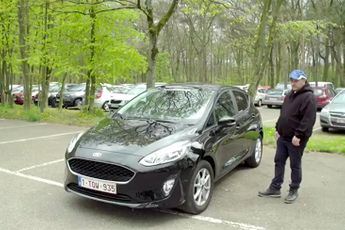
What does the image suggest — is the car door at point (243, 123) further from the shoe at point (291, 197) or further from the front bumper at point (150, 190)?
the front bumper at point (150, 190)

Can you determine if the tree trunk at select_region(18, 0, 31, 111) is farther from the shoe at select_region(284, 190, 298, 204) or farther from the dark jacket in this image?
the shoe at select_region(284, 190, 298, 204)

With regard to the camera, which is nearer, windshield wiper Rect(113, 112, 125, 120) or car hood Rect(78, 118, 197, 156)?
car hood Rect(78, 118, 197, 156)

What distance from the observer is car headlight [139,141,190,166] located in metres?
4.81

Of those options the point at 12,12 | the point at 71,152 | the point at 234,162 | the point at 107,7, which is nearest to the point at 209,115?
the point at 234,162

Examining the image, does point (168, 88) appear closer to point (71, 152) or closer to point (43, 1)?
point (71, 152)

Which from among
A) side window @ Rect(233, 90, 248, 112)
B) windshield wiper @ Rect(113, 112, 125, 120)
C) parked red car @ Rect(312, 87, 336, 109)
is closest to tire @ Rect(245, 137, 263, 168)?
side window @ Rect(233, 90, 248, 112)

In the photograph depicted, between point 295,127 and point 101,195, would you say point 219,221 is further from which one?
point 295,127

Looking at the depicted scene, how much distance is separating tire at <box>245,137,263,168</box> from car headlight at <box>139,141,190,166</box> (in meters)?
2.92

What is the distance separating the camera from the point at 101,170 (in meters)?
4.93

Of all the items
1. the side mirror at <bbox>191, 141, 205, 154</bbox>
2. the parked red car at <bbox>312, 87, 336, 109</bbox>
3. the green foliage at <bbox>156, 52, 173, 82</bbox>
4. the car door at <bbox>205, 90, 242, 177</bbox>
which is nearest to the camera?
the side mirror at <bbox>191, 141, 205, 154</bbox>

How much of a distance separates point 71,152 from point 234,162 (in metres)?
2.62

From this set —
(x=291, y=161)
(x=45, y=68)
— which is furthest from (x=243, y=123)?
(x=45, y=68)

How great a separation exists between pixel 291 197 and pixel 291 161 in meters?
0.50

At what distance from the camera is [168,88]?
22.7ft
